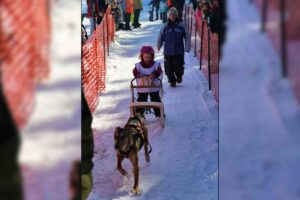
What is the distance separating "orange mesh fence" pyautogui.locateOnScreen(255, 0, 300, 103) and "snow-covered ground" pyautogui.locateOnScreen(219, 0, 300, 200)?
21mm

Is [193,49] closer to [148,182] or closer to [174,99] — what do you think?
[174,99]

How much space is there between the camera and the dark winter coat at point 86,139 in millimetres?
2022

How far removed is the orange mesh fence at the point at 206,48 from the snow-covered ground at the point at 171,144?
0.17 metres

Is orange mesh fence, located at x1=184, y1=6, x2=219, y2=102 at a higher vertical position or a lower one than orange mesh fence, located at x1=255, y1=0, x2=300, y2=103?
lower

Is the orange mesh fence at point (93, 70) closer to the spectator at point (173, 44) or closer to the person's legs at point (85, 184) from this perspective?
the spectator at point (173, 44)

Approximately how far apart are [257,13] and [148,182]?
325 centimetres

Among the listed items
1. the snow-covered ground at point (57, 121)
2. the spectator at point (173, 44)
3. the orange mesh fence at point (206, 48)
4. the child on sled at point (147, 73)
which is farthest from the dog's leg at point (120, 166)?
the spectator at point (173, 44)

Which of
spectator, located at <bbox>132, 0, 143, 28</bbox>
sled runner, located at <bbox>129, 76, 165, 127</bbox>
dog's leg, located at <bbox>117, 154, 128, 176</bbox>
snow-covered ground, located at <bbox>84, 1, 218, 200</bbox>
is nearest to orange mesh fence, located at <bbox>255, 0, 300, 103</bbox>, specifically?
snow-covered ground, located at <bbox>84, 1, 218, 200</bbox>

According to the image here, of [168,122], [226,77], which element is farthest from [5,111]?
[168,122]

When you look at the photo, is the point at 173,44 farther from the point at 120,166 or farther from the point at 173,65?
the point at 120,166

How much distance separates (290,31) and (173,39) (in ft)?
20.8

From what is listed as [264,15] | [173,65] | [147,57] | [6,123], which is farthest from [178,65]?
[6,123]

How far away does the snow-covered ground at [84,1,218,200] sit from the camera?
4715 millimetres

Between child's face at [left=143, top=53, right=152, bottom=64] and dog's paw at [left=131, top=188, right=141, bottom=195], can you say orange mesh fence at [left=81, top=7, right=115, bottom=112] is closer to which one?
child's face at [left=143, top=53, right=152, bottom=64]
